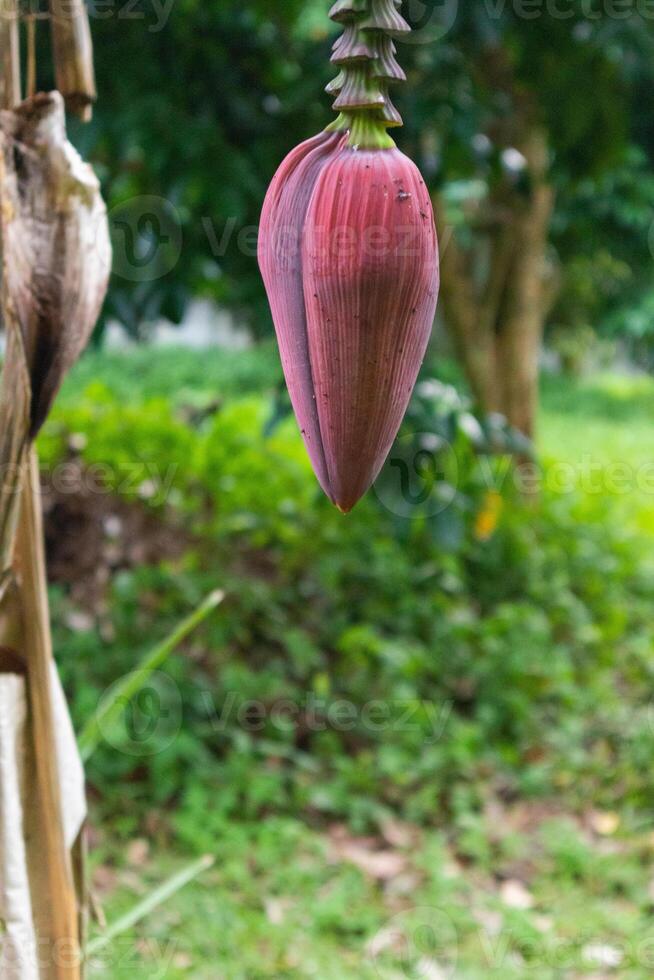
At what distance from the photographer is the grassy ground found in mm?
1793

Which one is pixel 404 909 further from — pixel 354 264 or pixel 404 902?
pixel 354 264

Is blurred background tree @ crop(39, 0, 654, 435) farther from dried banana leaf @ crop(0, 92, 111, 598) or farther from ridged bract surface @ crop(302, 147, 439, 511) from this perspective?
ridged bract surface @ crop(302, 147, 439, 511)

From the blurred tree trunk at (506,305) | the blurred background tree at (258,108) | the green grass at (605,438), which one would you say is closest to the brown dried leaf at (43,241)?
the blurred background tree at (258,108)

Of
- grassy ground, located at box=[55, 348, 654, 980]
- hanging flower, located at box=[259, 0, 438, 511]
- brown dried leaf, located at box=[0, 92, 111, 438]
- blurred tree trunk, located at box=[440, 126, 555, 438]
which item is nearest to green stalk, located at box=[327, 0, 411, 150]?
hanging flower, located at box=[259, 0, 438, 511]

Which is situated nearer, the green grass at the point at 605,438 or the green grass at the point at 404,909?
the green grass at the point at 404,909

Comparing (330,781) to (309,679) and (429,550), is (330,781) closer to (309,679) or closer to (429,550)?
(309,679)

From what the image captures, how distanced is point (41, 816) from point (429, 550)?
221cm

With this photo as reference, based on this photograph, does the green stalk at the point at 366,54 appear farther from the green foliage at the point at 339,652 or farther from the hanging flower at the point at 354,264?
the green foliage at the point at 339,652

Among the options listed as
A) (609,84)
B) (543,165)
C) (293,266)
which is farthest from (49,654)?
(543,165)

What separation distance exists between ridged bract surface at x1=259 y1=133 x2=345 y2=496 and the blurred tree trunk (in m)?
2.82

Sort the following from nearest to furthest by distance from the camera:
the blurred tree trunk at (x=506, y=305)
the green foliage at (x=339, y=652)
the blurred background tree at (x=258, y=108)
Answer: the blurred background tree at (x=258, y=108) → the green foliage at (x=339, y=652) → the blurred tree trunk at (x=506, y=305)

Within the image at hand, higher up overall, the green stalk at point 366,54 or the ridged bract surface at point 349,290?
the green stalk at point 366,54

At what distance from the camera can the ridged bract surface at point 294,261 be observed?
405 millimetres

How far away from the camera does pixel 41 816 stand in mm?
707
